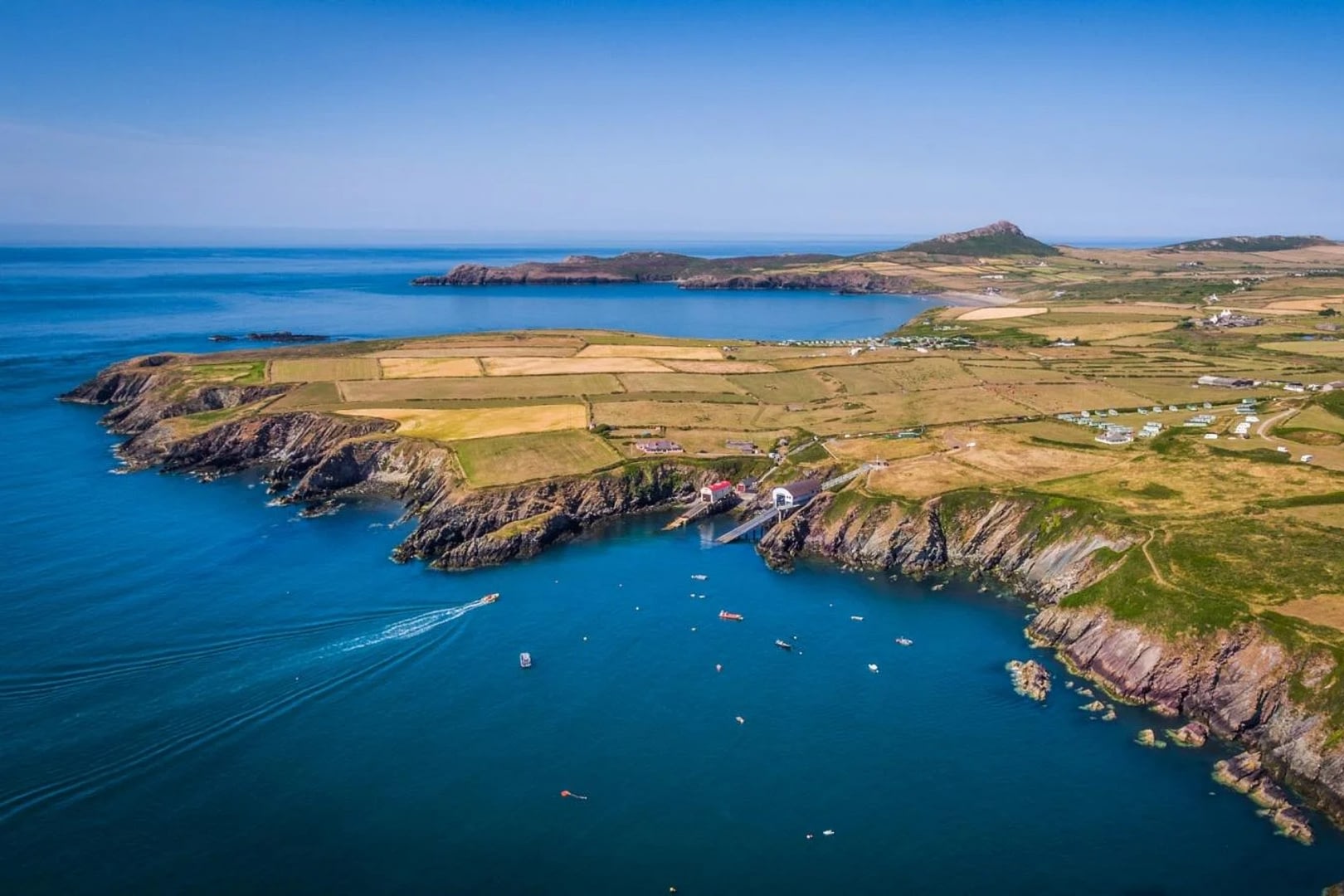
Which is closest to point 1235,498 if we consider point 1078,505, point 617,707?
point 1078,505

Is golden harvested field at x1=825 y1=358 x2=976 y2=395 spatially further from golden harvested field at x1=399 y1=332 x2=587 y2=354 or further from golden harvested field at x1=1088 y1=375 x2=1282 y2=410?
golden harvested field at x1=399 y1=332 x2=587 y2=354

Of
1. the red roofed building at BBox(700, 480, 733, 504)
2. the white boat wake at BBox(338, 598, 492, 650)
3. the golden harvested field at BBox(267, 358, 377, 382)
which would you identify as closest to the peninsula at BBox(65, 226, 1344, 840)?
the golden harvested field at BBox(267, 358, 377, 382)

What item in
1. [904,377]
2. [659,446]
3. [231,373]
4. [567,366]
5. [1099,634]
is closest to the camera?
[1099,634]

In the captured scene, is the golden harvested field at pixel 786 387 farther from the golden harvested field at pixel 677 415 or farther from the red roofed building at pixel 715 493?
the red roofed building at pixel 715 493

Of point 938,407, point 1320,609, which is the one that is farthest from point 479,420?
point 1320,609

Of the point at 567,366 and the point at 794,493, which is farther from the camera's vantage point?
the point at 567,366

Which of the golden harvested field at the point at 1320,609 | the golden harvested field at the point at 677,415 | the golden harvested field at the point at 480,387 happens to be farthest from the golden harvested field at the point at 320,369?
the golden harvested field at the point at 1320,609

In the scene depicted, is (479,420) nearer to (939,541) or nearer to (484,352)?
(484,352)
